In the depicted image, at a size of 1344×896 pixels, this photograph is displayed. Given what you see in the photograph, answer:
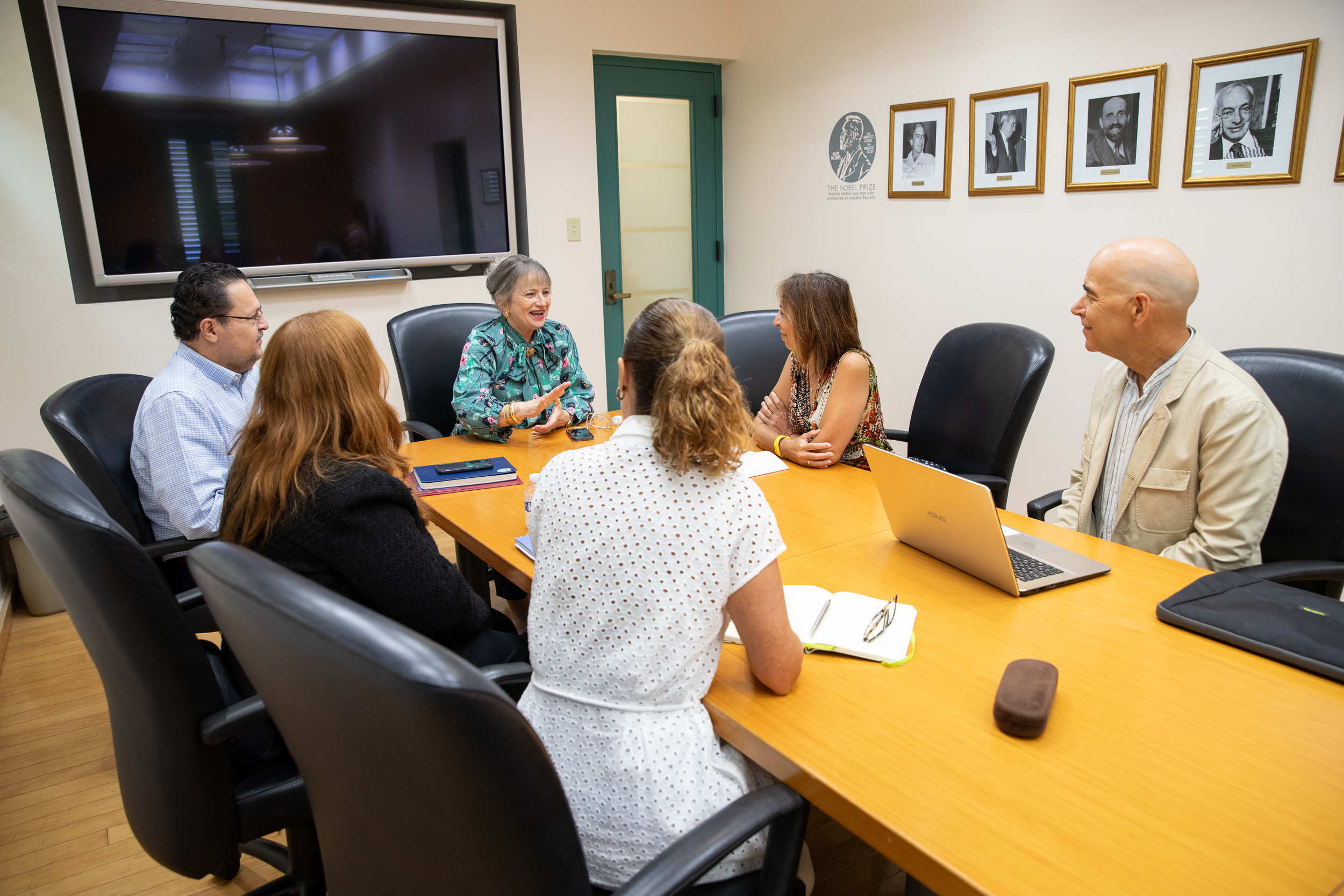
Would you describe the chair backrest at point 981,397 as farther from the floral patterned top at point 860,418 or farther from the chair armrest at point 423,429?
the chair armrest at point 423,429

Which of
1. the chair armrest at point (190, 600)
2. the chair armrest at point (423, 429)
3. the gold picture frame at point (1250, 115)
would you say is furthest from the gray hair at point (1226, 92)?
the chair armrest at point (190, 600)

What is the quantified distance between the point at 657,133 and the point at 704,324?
387 centimetres

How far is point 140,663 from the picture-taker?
125 cm

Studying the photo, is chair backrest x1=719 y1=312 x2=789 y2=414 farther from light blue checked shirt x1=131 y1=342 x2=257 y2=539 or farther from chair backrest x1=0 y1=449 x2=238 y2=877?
chair backrest x1=0 y1=449 x2=238 y2=877

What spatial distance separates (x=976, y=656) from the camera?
4.44 feet

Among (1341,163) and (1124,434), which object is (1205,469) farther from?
(1341,163)

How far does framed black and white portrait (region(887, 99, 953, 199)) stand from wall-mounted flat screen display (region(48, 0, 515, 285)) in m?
1.87

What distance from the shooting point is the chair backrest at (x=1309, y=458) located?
178cm

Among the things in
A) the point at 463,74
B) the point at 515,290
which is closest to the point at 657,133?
the point at 463,74

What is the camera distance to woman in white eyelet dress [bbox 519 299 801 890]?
1.14m

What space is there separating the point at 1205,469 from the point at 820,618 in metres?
0.97

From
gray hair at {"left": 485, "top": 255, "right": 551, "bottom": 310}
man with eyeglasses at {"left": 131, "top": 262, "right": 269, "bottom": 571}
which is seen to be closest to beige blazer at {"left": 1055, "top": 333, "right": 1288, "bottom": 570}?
gray hair at {"left": 485, "top": 255, "right": 551, "bottom": 310}

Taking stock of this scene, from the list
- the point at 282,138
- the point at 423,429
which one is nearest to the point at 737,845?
the point at 423,429

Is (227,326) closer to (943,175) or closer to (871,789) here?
(871,789)
